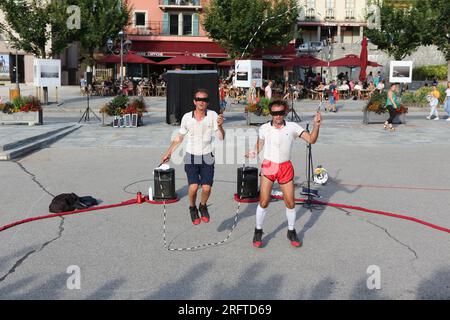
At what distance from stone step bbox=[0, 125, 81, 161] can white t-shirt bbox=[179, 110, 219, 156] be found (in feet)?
23.6

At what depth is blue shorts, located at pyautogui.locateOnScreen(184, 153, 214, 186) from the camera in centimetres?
743

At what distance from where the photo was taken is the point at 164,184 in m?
8.71

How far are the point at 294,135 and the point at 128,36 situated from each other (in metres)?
42.5

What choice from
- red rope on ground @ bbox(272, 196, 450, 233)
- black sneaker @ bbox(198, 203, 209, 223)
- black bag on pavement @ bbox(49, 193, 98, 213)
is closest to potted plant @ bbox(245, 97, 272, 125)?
red rope on ground @ bbox(272, 196, 450, 233)

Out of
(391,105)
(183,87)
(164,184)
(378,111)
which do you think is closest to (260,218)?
(164,184)

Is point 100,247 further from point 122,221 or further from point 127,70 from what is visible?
point 127,70

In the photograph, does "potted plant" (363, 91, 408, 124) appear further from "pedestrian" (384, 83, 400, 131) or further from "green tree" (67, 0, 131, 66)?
"green tree" (67, 0, 131, 66)

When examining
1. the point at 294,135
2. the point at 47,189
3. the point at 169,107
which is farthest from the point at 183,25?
the point at 294,135

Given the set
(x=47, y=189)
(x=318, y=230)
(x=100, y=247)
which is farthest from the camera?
(x=47, y=189)

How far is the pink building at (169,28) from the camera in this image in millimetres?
46969

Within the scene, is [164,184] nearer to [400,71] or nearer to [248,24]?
[400,71]

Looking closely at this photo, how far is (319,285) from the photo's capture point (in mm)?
5258

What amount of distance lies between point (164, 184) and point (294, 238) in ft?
9.34

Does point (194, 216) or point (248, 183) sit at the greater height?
point (248, 183)
